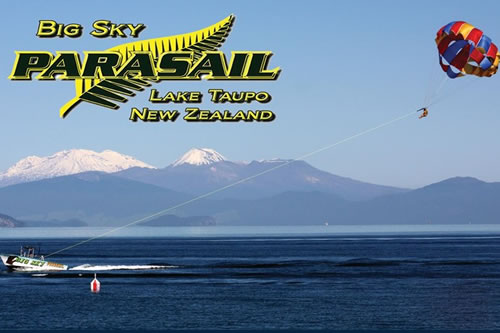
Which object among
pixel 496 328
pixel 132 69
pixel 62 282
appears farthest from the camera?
pixel 62 282

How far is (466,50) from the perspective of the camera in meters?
86.8

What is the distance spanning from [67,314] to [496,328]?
3888cm

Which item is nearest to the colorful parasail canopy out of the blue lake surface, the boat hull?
the blue lake surface

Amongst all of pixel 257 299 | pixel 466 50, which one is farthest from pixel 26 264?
pixel 466 50

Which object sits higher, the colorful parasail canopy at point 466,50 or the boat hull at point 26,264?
the colorful parasail canopy at point 466,50

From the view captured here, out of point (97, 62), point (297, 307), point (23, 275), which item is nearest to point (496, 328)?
point (297, 307)

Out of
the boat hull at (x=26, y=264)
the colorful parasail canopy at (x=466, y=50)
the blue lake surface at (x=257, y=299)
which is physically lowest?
the blue lake surface at (x=257, y=299)

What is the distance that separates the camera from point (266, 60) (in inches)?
2968

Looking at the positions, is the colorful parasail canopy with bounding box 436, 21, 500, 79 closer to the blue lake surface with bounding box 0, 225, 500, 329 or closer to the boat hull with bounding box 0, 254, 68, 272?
the blue lake surface with bounding box 0, 225, 500, 329

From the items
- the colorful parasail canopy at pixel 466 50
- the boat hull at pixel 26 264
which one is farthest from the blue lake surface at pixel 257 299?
the colorful parasail canopy at pixel 466 50

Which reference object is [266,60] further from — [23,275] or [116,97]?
[23,275]

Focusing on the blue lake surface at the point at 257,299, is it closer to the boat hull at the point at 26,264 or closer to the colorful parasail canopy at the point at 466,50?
the boat hull at the point at 26,264

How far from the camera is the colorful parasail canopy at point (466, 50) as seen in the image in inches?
3374

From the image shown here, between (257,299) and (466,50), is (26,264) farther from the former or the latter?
(466,50)
